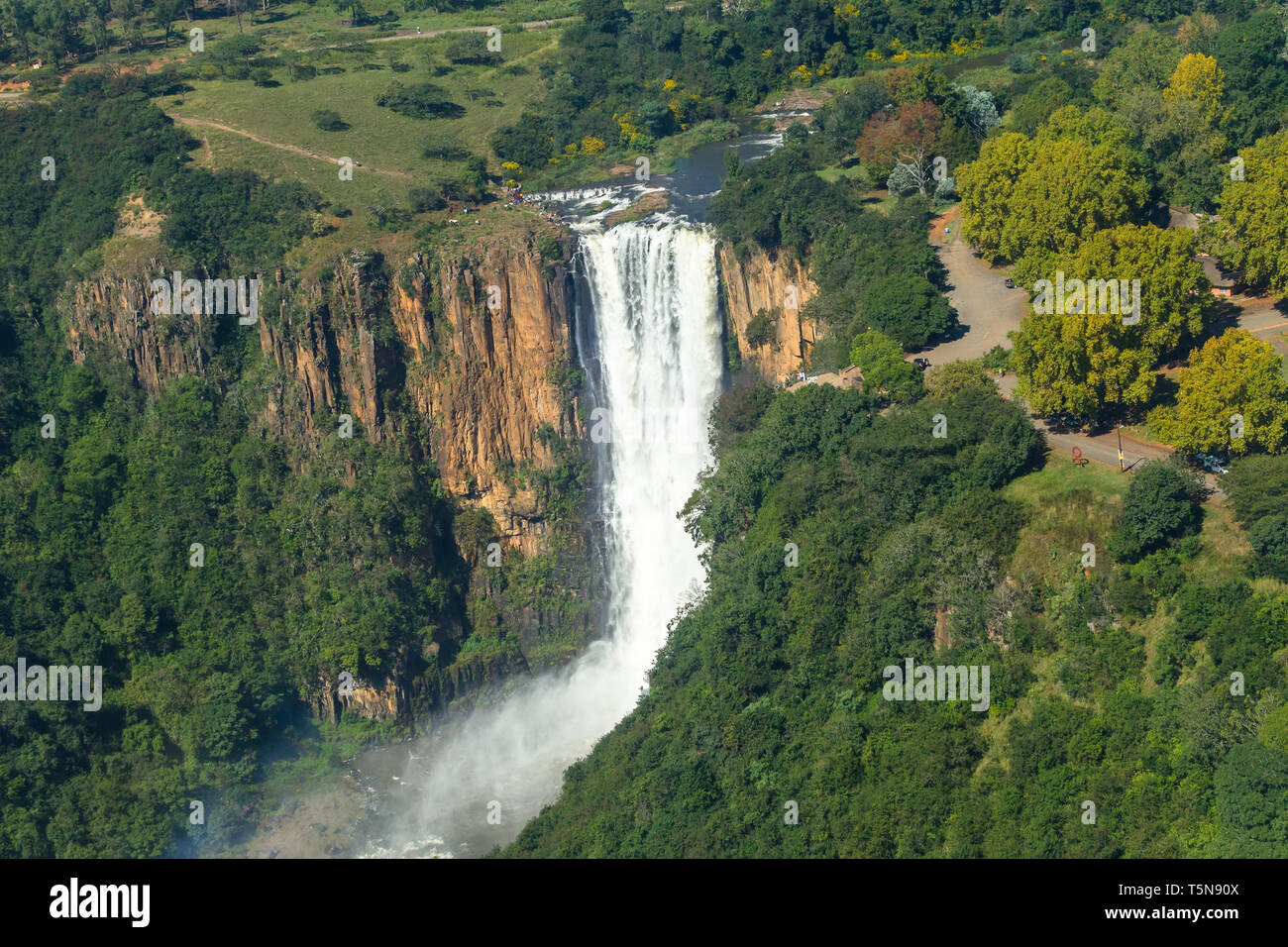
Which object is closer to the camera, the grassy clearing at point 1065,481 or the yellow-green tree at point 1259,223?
the grassy clearing at point 1065,481

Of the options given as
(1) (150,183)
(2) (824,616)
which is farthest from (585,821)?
(1) (150,183)

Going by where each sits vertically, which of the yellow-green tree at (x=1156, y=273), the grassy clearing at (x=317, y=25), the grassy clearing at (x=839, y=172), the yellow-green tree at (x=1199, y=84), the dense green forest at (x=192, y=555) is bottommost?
the dense green forest at (x=192, y=555)

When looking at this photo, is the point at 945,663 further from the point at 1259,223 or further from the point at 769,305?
the point at 769,305

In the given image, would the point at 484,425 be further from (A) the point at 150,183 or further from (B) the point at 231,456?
(A) the point at 150,183

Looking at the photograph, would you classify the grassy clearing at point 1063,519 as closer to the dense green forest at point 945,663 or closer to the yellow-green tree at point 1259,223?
the dense green forest at point 945,663

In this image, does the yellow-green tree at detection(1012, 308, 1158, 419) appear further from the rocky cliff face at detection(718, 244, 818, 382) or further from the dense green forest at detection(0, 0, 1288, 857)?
the rocky cliff face at detection(718, 244, 818, 382)

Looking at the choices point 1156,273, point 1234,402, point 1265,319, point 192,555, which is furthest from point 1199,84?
point 192,555

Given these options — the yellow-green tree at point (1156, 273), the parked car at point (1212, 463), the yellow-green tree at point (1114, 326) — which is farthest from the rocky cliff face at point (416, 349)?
the parked car at point (1212, 463)
